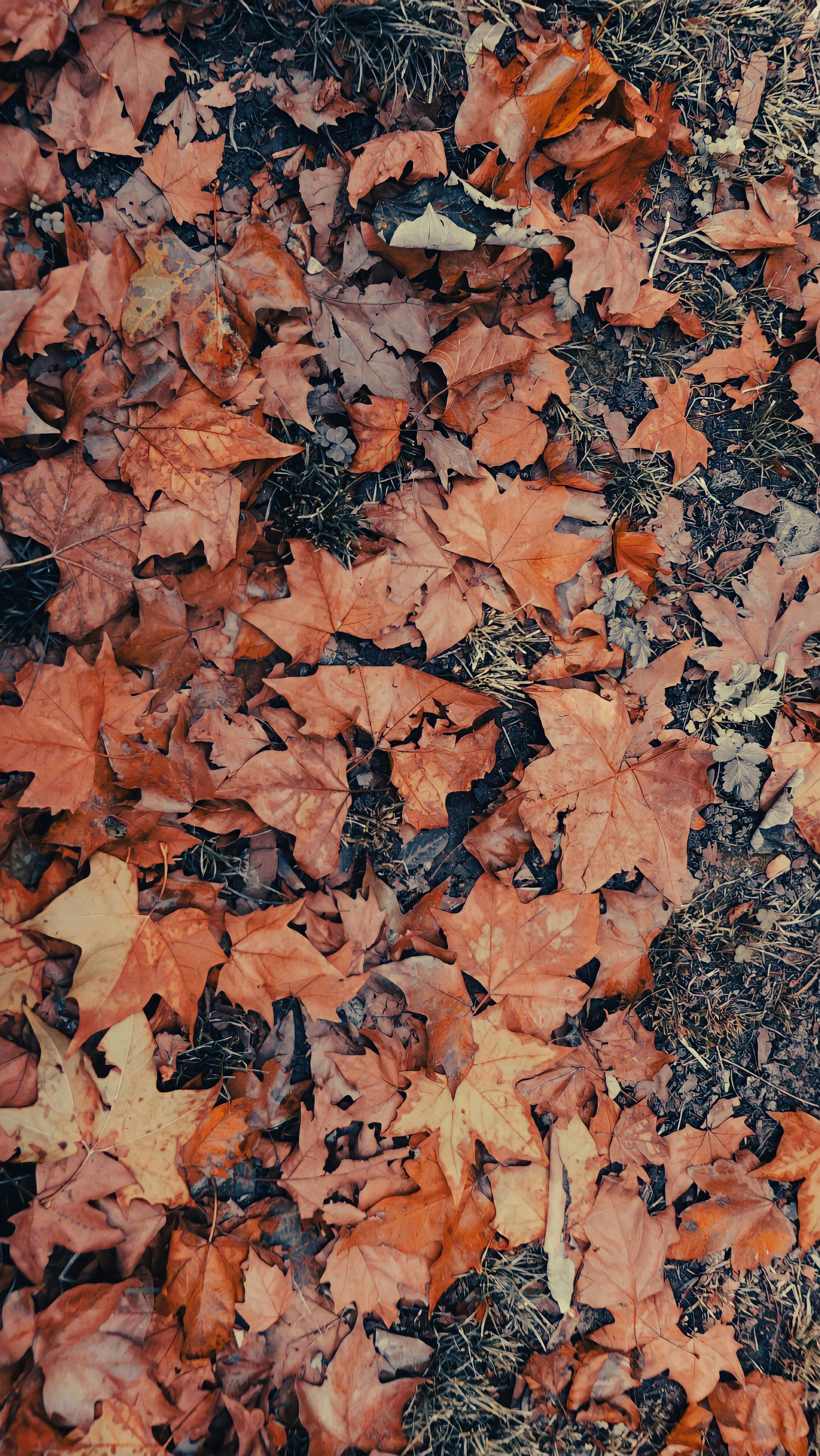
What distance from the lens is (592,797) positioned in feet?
6.27

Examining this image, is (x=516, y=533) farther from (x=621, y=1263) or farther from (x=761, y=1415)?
(x=761, y=1415)

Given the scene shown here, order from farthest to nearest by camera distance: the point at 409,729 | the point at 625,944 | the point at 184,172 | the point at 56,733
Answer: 1. the point at 625,944
2. the point at 409,729
3. the point at 184,172
4. the point at 56,733

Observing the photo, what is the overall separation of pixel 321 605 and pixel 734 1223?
→ 7.15ft

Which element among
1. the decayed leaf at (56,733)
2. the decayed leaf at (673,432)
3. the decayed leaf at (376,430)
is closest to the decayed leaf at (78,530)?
the decayed leaf at (56,733)

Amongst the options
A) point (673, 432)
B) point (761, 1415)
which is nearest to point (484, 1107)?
point (761, 1415)

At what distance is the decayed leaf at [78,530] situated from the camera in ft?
5.49

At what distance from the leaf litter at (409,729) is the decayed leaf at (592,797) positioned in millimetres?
13

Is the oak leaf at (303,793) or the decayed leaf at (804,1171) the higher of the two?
the oak leaf at (303,793)

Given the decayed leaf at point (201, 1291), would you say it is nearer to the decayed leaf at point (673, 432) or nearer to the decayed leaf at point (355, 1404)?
the decayed leaf at point (355, 1404)

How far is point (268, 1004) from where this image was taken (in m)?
1.78

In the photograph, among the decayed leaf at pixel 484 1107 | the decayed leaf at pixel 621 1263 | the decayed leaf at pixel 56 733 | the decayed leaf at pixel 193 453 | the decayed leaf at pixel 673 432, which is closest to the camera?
the decayed leaf at pixel 56 733

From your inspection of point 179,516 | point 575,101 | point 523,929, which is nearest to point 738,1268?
point 523,929

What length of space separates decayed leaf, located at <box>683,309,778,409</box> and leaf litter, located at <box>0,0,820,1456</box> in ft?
0.04

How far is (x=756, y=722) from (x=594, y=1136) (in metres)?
1.32
